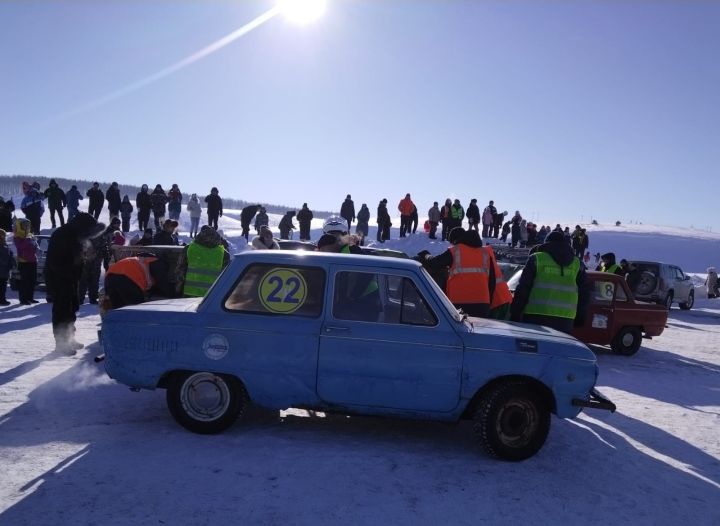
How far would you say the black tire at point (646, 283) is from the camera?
20.0 meters

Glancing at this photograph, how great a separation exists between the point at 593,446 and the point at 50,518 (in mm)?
4618

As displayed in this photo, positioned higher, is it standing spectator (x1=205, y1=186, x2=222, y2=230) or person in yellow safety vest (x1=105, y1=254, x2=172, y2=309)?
standing spectator (x1=205, y1=186, x2=222, y2=230)

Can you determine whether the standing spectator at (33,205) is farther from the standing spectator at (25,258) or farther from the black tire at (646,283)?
the black tire at (646,283)

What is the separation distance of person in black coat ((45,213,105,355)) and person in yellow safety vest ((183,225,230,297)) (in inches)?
57.7

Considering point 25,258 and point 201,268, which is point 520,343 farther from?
point 25,258

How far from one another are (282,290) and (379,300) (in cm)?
86

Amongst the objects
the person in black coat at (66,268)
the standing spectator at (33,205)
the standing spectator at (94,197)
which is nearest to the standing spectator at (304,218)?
the standing spectator at (94,197)

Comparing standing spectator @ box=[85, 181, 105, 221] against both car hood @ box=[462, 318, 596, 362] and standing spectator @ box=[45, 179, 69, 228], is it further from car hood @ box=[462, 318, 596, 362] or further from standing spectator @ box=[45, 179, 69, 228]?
car hood @ box=[462, 318, 596, 362]

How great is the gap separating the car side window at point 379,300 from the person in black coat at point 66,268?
4.48 metres

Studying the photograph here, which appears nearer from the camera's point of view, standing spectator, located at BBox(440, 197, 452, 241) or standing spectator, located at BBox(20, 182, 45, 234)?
standing spectator, located at BBox(20, 182, 45, 234)

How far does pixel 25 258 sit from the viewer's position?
1279cm

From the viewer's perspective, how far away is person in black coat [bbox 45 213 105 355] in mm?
7941

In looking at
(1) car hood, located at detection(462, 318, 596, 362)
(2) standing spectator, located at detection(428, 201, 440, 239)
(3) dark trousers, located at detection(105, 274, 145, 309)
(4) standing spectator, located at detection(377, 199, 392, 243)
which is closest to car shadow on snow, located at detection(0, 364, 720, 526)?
(1) car hood, located at detection(462, 318, 596, 362)

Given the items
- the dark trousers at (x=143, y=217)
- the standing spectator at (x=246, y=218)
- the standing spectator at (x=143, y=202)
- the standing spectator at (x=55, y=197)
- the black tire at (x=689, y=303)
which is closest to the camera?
the black tire at (x=689, y=303)
